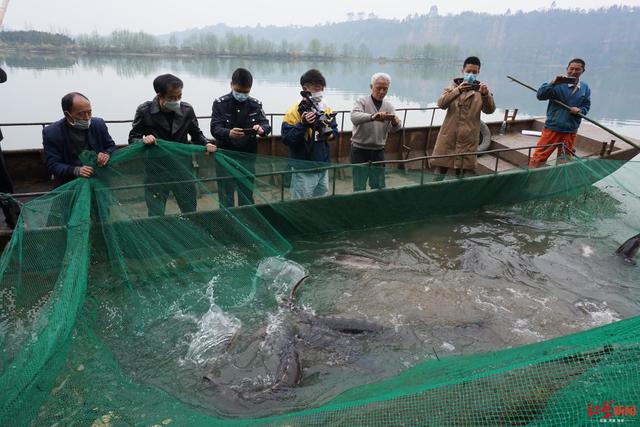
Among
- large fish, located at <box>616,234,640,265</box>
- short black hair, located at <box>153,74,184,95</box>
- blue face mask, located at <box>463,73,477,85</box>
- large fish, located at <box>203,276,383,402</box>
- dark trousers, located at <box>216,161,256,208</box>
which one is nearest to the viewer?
large fish, located at <box>203,276,383,402</box>

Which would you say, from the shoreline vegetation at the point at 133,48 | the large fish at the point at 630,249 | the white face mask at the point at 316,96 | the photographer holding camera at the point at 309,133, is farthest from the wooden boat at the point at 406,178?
the shoreline vegetation at the point at 133,48

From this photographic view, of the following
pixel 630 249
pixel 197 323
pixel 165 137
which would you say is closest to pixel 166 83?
pixel 165 137

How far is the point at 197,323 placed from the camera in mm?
4477

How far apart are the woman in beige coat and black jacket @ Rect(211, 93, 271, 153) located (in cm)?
313

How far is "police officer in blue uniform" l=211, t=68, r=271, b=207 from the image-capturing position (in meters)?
5.38

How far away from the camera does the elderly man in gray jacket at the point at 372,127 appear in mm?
6219

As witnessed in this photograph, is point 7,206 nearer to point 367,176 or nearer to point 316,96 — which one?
point 316,96

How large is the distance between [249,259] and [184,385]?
1.69m

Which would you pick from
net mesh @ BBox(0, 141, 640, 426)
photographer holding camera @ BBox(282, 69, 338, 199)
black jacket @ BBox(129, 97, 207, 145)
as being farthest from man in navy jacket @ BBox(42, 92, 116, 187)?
photographer holding camera @ BBox(282, 69, 338, 199)

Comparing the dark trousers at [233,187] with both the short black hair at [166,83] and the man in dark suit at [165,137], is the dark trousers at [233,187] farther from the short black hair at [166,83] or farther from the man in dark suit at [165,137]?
the short black hair at [166,83]

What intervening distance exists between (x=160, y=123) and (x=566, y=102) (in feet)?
23.5

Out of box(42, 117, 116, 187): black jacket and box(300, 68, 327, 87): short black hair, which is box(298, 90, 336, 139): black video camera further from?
box(42, 117, 116, 187): black jacket

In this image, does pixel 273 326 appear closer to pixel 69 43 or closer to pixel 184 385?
pixel 184 385

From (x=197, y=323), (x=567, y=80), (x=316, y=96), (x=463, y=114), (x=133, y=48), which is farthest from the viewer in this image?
(x=133, y=48)
